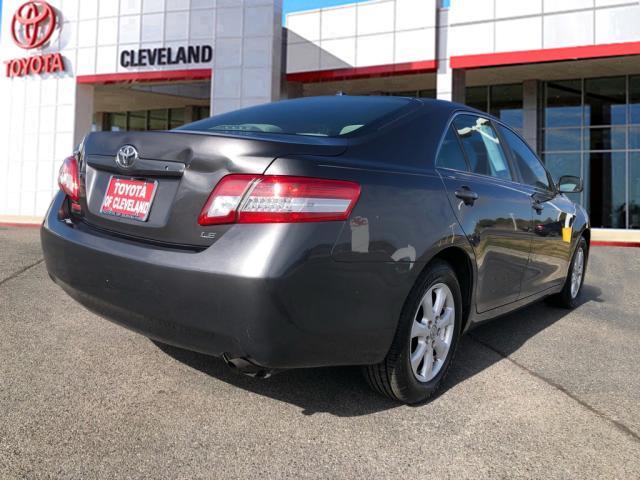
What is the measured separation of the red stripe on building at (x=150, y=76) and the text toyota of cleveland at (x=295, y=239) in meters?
15.5

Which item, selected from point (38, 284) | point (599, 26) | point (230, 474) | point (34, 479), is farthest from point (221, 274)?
point (599, 26)

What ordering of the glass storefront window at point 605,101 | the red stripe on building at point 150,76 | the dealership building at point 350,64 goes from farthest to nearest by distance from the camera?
1. the red stripe on building at point 150,76
2. the glass storefront window at point 605,101
3. the dealership building at point 350,64

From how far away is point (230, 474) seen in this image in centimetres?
191

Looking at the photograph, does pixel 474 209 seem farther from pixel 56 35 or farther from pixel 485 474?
pixel 56 35

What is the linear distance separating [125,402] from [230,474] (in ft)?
2.58

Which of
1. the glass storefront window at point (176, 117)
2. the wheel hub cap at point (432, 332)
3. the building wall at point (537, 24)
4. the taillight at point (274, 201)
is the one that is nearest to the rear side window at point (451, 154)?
the wheel hub cap at point (432, 332)

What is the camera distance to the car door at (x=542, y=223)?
369 cm

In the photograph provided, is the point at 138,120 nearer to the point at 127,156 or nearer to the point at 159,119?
the point at 159,119

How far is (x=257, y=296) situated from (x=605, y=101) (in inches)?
712

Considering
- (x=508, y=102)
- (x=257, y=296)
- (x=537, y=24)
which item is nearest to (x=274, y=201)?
(x=257, y=296)

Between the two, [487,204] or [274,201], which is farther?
[487,204]

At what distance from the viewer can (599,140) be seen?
17.0m

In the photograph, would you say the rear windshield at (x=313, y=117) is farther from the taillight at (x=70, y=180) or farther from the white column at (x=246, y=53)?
the white column at (x=246, y=53)

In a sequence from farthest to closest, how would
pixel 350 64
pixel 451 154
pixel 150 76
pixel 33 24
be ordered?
1. pixel 33 24
2. pixel 150 76
3. pixel 350 64
4. pixel 451 154
